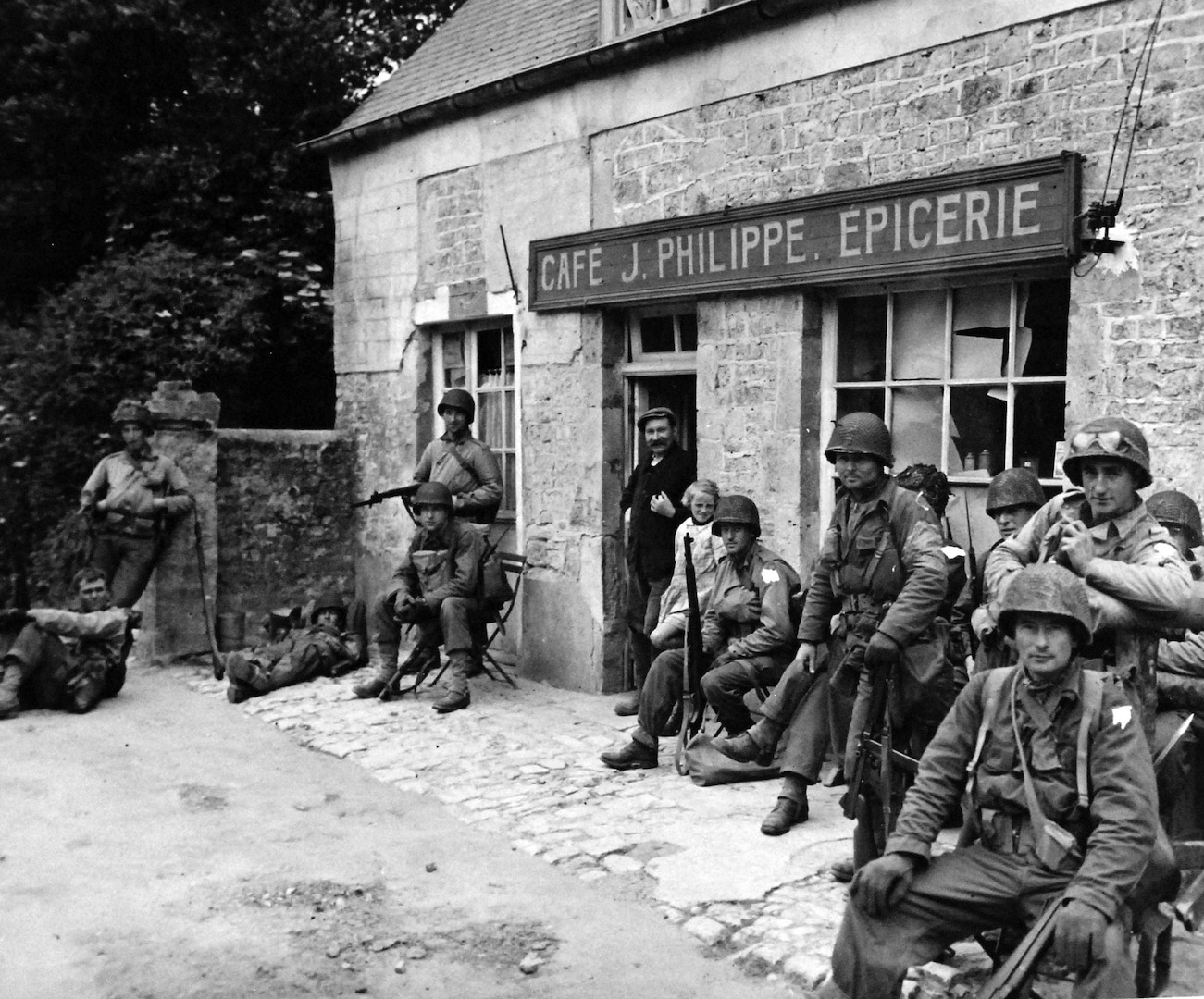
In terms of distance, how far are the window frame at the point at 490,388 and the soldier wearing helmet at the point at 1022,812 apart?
6299 millimetres

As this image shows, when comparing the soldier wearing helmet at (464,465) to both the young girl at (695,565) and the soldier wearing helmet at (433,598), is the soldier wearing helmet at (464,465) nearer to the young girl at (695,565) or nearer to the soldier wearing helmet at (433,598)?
the soldier wearing helmet at (433,598)

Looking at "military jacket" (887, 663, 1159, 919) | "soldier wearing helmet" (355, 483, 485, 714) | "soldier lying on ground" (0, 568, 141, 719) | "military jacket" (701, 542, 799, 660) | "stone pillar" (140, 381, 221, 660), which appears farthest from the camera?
"stone pillar" (140, 381, 221, 660)

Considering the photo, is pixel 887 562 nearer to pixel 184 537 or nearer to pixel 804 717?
pixel 804 717

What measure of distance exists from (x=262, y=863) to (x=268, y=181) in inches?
435

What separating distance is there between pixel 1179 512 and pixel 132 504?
25.5 ft

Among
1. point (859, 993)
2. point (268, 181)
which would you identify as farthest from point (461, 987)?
point (268, 181)

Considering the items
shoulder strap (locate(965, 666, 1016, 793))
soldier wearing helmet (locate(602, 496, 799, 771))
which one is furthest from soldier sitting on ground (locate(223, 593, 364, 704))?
shoulder strap (locate(965, 666, 1016, 793))

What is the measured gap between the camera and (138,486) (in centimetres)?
1041

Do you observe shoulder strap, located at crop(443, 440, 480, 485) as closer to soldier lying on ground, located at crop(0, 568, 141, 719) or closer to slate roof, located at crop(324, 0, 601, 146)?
soldier lying on ground, located at crop(0, 568, 141, 719)

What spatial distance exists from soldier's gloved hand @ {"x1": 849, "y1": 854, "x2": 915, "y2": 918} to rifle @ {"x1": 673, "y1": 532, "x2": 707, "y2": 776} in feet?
10.1

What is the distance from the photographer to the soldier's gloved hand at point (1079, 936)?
3436 millimetres

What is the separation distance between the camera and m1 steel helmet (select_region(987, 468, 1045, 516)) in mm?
Answer: 6020

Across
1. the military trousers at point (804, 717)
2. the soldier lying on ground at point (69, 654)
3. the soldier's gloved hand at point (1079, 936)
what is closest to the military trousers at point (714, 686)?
the military trousers at point (804, 717)

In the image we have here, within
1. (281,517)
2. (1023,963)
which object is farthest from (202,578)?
(1023,963)
